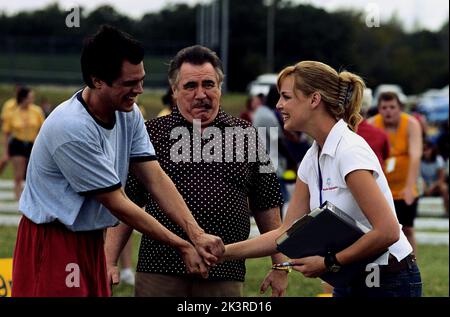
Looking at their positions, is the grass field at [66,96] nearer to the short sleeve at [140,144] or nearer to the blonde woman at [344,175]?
the short sleeve at [140,144]

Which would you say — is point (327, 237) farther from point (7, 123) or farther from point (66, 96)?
point (66, 96)

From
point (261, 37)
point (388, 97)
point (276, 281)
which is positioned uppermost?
point (261, 37)

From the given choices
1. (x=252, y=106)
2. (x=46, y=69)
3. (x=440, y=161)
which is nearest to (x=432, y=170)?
(x=440, y=161)

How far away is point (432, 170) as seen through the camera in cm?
1970

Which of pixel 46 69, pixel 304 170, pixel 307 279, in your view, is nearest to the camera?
pixel 304 170

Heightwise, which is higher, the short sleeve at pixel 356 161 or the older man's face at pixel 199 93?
the older man's face at pixel 199 93

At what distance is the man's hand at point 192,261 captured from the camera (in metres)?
5.43

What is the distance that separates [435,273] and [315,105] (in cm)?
687

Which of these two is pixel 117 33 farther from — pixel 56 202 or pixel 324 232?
pixel 324 232

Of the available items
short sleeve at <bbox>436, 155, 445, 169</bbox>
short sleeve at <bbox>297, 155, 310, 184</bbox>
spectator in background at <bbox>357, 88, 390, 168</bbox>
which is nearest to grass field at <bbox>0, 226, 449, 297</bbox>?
spectator in background at <bbox>357, 88, 390, 168</bbox>

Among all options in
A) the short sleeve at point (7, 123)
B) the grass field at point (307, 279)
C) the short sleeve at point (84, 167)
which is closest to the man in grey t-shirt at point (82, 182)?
the short sleeve at point (84, 167)

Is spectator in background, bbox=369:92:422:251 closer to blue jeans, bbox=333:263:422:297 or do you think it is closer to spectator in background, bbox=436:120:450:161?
blue jeans, bbox=333:263:422:297

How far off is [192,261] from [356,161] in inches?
51.2

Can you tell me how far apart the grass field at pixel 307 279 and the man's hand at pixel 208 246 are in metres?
4.07
